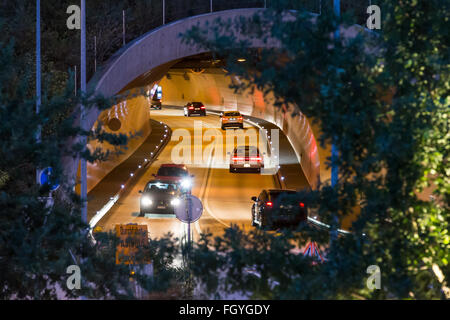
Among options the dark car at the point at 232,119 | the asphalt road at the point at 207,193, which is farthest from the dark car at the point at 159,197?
the dark car at the point at 232,119

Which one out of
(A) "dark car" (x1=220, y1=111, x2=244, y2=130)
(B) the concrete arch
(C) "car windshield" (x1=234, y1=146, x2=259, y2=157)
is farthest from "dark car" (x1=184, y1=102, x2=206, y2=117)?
(C) "car windshield" (x1=234, y1=146, x2=259, y2=157)

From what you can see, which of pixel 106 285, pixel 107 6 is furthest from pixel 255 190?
pixel 106 285

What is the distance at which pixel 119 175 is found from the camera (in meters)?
37.3

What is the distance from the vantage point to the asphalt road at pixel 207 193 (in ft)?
82.9

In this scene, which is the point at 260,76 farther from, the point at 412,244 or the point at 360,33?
the point at 412,244

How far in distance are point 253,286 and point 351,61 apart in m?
2.84

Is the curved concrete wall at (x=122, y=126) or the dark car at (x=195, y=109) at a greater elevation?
the dark car at (x=195, y=109)

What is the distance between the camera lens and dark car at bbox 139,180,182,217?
86.4 ft

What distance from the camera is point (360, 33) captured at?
7789mm

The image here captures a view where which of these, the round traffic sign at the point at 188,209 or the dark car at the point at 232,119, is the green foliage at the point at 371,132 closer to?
the round traffic sign at the point at 188,209

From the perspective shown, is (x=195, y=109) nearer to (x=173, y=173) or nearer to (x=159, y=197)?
(x=173, y=173)

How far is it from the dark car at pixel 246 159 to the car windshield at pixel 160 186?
12.6 m

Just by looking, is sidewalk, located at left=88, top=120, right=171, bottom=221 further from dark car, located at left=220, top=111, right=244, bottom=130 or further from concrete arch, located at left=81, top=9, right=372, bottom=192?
dark car, located at left=220, top=111, right=244, bottom=130
